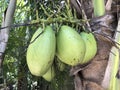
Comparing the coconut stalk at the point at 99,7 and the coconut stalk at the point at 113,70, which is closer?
the coconut stalk at the point at 113,70

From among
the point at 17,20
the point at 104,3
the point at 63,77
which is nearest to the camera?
the point at 104,3

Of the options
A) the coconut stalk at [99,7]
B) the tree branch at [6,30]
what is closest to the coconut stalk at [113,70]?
the coconut stalk at [99,7]

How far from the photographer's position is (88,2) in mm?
1062

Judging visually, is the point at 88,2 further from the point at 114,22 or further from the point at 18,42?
the point at 18,42

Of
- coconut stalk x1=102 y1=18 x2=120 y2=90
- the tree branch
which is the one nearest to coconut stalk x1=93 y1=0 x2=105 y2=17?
coconut stalk x1=102 y1=18 x2=120 y2=90

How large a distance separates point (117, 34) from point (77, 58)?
0.19 m

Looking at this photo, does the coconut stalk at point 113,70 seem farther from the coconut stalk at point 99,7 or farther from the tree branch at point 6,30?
the tree branch at point 6,30

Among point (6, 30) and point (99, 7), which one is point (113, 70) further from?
point (6, 30)

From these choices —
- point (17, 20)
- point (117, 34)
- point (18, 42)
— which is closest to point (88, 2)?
point (117, 34)

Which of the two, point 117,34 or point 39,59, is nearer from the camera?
point 39,59

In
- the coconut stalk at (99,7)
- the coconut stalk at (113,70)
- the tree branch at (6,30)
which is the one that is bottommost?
the coconut stalk at (113,70)

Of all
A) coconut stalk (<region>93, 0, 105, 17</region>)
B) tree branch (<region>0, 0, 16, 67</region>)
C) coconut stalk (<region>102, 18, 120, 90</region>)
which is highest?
coconut stalk (<region>93, 0, 105, 17</region>)

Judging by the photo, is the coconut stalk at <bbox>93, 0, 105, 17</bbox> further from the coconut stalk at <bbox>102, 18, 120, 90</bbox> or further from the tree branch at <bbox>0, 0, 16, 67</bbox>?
the tree branch at <bbox>0, 0, 16, 67</bbox>

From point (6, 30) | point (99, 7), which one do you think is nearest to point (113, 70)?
point (99, 7)
